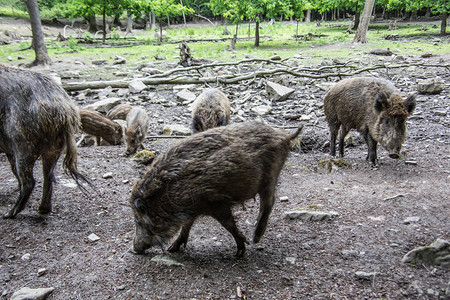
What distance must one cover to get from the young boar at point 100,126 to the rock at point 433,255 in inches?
234

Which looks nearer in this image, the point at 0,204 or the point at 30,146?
the point at 30,146

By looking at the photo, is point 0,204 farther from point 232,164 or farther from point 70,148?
point 232,164

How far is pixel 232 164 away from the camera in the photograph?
2.79 metres

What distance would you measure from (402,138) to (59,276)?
4.72 meters

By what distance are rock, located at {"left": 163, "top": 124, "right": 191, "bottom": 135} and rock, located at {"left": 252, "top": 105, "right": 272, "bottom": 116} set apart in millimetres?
1853

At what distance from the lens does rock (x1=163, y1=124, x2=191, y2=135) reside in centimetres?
702

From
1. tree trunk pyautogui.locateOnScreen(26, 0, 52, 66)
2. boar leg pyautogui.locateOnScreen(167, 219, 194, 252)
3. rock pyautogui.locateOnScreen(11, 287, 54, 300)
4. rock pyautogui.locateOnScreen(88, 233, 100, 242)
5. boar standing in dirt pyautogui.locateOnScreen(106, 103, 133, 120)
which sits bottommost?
rock pyautogui.locateOnScreen(88, 233, 100, 242)

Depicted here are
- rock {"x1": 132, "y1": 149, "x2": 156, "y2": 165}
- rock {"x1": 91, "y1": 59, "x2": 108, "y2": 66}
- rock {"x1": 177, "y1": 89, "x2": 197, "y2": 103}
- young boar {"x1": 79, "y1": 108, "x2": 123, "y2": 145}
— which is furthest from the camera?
rock {"x1": 91, "y1": 59, "x2": 108, "y2": 66}

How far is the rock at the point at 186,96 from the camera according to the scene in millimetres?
9133

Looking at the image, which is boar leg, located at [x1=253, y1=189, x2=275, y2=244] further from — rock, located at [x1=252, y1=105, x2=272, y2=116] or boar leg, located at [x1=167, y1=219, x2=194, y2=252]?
rock, located at [x1=252, y1=105, x2=272, y2=116]

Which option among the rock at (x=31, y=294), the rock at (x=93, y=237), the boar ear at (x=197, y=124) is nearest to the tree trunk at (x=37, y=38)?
the boar ear at (x=197, y=124)

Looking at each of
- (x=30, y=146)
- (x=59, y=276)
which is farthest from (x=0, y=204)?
(x=59, y=276)

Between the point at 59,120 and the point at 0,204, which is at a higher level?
the point at 59,120

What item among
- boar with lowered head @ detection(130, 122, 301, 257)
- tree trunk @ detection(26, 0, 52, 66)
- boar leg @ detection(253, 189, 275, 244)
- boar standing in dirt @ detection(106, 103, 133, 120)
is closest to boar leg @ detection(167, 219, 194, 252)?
boar with lowered head @ detection(130, 122, 301, 257)
